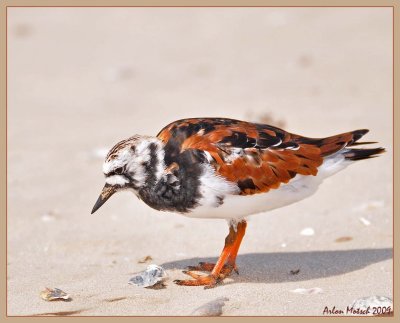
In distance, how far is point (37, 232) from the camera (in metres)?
8.67

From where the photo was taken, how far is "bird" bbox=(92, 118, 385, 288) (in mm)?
6508

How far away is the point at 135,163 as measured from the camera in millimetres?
6637

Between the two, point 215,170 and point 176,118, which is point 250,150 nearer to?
point 215,170

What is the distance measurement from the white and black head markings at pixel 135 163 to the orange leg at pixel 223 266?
0.95 m

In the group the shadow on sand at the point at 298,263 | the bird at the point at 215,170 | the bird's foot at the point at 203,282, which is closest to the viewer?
the bird at the point at 215,170

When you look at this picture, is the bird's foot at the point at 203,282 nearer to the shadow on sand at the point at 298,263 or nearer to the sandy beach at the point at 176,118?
the sandy beach at the point at 176,118

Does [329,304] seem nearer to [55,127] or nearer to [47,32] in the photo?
[55,127]

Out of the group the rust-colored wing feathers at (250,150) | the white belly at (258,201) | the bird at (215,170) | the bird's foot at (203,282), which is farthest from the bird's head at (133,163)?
the bird's foot at (203,282)

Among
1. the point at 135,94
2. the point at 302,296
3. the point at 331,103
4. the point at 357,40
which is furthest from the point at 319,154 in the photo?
the point at 357,40

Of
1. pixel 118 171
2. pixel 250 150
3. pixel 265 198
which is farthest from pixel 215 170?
pixel 118 171

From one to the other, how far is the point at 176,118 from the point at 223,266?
5.30m

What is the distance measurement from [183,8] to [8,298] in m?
12.4

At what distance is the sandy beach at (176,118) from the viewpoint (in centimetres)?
686

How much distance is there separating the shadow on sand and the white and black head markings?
113 centimetres
